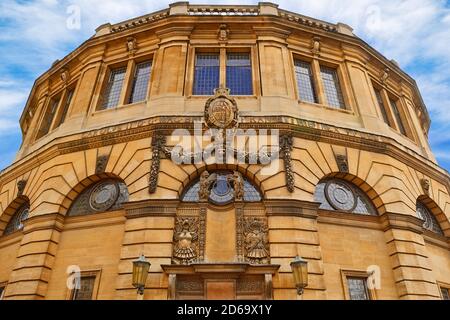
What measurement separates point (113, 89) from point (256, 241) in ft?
40.7

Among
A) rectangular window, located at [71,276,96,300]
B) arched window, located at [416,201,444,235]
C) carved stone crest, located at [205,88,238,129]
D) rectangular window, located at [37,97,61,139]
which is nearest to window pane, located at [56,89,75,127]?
rectangular window, located at [37,97,61,139]

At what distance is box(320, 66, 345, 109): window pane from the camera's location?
19.5 m

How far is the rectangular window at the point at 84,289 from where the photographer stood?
1416 cm

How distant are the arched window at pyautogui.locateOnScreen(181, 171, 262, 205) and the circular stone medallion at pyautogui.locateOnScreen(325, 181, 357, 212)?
3385 millimetres

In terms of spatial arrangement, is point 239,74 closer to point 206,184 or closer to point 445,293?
point 206,184

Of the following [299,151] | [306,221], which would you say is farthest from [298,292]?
[299,151]

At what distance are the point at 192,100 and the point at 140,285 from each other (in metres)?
9.24

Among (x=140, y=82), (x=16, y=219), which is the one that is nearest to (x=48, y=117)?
(x=16, y=219)

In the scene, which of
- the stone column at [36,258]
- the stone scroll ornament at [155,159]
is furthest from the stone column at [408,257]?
the stone column at [36,258]

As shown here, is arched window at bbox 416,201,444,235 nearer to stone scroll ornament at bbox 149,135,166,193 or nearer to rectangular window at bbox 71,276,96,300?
stone scroll ornament at bbox 149,135,166,193

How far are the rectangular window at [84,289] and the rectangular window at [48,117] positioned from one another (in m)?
11.8

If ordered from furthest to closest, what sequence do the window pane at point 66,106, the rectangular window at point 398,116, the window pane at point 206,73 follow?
the rectangular window at point 398,116 < the window pane at point 66,106 < the window pane at point 206,73

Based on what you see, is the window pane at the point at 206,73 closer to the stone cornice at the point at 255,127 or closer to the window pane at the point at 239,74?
the window pane at the point at 239,74
